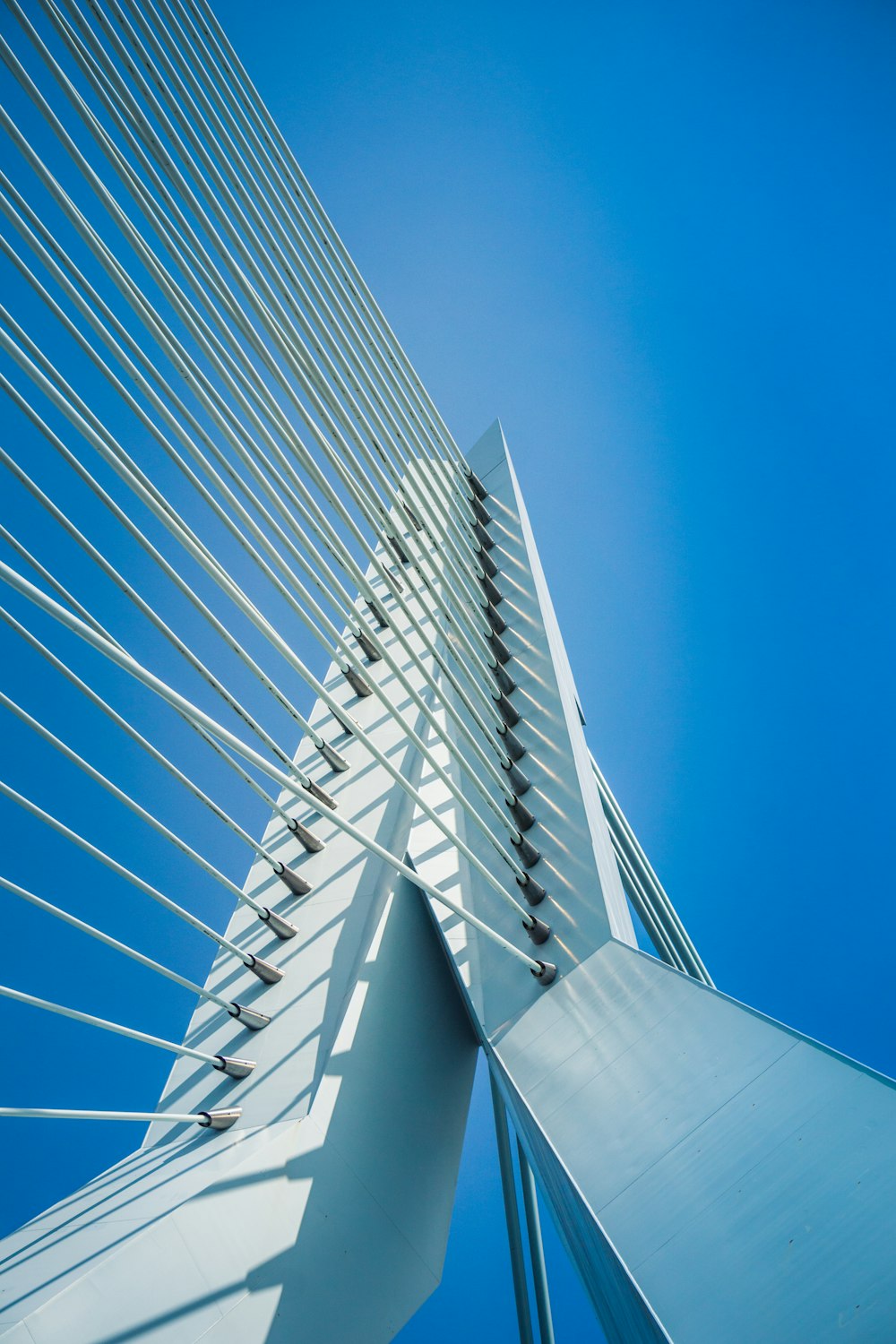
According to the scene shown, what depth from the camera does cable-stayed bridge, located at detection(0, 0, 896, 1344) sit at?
198 cm

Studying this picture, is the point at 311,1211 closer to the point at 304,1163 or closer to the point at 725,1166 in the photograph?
the point at 304,1163

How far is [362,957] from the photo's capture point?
441 centimetres

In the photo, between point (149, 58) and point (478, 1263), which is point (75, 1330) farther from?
point (478, 1263)

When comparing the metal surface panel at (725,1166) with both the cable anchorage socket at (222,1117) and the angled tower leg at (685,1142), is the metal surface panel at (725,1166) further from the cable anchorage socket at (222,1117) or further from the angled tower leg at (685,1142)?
the cable anchorage socket at (222,1117)

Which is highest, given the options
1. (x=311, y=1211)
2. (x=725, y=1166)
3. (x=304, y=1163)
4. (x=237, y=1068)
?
(x=237, y=1068)

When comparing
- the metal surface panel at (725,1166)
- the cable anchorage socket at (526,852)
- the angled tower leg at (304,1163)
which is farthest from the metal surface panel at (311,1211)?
the metal surface panel at (725,1166)

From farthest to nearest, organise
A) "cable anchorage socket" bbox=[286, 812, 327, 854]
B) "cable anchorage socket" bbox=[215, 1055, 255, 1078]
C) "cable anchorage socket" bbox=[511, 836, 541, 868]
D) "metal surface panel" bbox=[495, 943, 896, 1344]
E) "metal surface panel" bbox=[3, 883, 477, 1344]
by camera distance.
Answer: "cable anchorage socket" bbox=[286, 812, 327, 854], "cable anchorage socket" bbox=[511, 836, 541, 868], "cable anchorage socket" bbox=[215, 1055, 255, 1078], "metal surface panel" bbox=[3, 883, 477, 1344], "metal surface panel" bbox=[495, 943, 896, 1344]

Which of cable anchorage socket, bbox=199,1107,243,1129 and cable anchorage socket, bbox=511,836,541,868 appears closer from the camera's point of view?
cable anchorage socket, bbox=199,1107,243,1129

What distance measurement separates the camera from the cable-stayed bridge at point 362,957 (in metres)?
1.98

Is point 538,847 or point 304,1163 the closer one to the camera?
point 304,1163

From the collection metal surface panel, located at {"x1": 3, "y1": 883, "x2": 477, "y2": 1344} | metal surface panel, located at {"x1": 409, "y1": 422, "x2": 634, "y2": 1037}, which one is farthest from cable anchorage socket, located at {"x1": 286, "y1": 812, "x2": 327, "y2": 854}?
metal surface panel, located at {"x1": 3, "y1": 883, "x2": 477, "y2": 1344}

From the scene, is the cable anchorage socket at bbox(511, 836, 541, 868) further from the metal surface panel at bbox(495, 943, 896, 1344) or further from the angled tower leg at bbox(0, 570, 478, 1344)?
the metal surface panel at bbox(495, 943, 896, 1344)

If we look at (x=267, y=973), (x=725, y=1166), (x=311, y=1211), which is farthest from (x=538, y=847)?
(x=725, y=1166)

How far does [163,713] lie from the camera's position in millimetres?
11289
